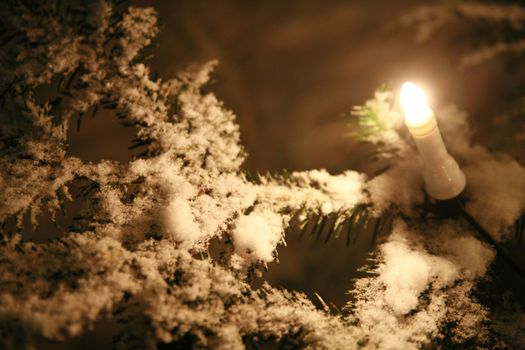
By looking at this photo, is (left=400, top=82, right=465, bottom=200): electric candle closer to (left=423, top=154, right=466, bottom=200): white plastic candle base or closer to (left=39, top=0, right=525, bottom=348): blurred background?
(left=423, top=154, right=466, bottom=200): white plastic candle base

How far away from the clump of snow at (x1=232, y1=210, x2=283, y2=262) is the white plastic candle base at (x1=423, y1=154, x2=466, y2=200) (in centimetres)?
19

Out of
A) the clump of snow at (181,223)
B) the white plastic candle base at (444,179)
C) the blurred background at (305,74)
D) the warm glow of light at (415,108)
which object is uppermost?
the blurred background at (305,74)

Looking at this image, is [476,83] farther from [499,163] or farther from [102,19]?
[102,19]

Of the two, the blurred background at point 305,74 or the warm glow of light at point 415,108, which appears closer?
the warm glow of light at point 415,108

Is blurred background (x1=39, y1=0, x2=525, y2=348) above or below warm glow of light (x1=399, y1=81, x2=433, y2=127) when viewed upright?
above

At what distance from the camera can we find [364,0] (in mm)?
785

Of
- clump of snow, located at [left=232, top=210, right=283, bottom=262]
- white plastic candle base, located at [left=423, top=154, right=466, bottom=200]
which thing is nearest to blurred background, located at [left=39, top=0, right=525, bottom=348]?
white plastic candle base, located at [left=423, top=154, right=466, bottom=200]

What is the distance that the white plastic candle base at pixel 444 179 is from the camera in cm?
50

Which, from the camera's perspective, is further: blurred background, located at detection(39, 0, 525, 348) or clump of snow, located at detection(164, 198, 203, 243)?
blurred background, located at detection(39, 0, 525, 348)

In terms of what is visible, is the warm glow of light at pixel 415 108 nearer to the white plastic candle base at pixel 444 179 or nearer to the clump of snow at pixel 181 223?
the white plastic candle base at pixel 444 179

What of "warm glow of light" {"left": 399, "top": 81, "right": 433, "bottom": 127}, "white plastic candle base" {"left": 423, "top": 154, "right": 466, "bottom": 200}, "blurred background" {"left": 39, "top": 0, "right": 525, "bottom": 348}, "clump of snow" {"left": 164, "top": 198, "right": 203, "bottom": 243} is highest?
"blurred background" {"left": 39, "top": 0, "right": 525, "bottom": 348}

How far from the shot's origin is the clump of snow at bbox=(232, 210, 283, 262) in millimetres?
435

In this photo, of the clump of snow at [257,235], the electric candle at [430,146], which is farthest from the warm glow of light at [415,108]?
the clump of snow at [257,235]

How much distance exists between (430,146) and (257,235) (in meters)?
0.23
